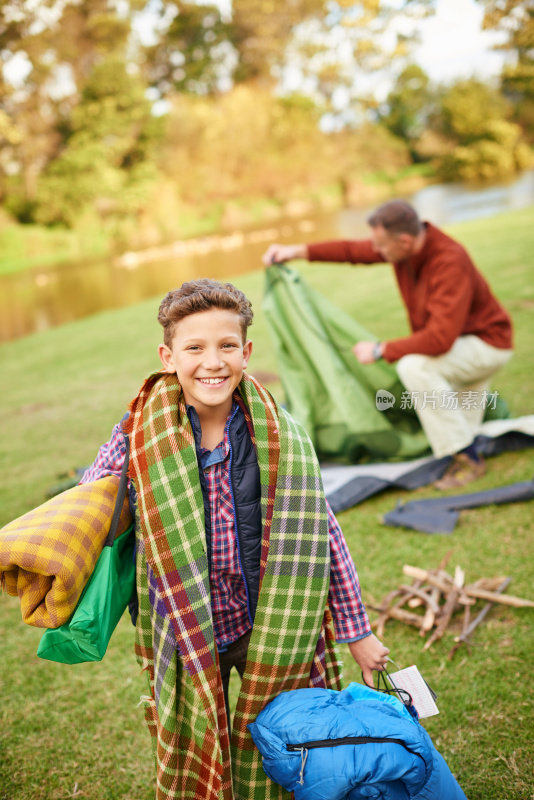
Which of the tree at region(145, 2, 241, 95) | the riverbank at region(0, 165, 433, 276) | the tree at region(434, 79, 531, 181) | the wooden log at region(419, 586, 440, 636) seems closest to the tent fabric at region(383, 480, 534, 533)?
the wooden log at region(419, 586, 440, 636)

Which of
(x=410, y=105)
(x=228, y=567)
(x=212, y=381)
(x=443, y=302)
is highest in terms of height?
(x=410, y=105)

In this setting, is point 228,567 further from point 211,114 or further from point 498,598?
point 211,114

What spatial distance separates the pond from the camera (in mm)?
14873

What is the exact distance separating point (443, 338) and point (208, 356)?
2.70 m

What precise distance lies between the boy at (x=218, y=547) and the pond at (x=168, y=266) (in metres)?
11.6

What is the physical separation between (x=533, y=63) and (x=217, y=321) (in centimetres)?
1045

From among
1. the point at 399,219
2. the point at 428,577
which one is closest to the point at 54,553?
the point at 428,577

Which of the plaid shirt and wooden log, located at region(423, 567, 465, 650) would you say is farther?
wooden log, located at region(423, 567, 465, 650)

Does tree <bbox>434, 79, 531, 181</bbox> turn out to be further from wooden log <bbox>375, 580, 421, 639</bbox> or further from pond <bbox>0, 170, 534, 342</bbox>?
wooden log <bbox>375, 580, 421, 639</bbox>

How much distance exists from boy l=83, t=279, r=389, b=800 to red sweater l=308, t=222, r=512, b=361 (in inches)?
100

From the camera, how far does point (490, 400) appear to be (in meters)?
4.48

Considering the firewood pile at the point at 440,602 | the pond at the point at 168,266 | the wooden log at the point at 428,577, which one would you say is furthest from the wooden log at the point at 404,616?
the pond at the point at 168,266

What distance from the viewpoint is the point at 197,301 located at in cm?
162

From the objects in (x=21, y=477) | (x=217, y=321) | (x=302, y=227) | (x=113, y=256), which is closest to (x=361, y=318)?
(x=21, y=477)
